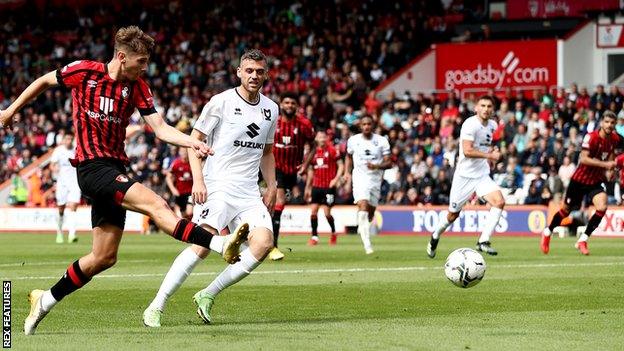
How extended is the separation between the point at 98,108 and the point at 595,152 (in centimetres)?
1304

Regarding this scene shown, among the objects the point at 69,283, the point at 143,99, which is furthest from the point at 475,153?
the point at 69,283

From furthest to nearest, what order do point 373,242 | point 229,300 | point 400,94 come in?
point 400,94
point 373,242
point 229,300

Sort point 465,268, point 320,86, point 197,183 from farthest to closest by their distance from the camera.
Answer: point 320,86 → point 465,268 → point 197,183

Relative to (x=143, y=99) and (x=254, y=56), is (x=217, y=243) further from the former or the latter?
(x=254, y=56)

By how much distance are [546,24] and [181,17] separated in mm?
15413

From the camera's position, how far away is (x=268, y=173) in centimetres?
1208

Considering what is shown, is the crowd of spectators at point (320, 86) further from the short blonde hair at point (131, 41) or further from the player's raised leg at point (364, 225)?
the short blonde hair at point (131, 41)

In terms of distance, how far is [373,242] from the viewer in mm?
28234

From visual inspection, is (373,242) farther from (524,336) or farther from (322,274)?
(524,336)

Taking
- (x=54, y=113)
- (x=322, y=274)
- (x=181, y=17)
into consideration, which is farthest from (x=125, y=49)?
(x=181, y=17)

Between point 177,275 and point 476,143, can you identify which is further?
point 476,143

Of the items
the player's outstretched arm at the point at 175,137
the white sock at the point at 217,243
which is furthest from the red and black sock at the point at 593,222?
the white sock at the point at 217,243

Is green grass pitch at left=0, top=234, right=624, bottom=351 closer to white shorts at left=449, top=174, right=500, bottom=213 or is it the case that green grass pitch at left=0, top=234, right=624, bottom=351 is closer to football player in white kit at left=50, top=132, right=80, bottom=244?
white shorts at left=449, top=174, right=500, bottom=213

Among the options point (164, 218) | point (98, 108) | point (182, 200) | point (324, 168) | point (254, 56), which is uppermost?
point (254, 56)
